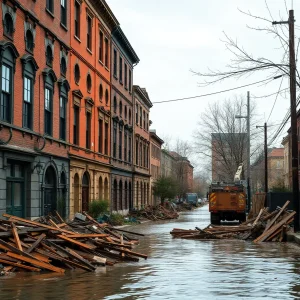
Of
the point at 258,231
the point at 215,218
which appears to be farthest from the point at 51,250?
the point at 215,218

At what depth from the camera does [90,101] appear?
35.0 m

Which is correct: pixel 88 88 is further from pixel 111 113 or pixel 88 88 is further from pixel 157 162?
pixel 157 162

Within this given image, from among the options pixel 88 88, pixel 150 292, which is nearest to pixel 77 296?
pixel 150 292

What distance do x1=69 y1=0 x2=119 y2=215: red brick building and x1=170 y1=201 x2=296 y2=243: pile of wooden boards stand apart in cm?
973

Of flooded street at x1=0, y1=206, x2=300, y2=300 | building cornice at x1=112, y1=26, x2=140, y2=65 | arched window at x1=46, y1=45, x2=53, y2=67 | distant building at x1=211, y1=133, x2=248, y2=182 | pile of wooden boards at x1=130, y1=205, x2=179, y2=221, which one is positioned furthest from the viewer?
distant building at x1=211, y1=133, x2=248, y2=182

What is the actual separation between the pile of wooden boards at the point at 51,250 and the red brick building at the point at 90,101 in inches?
649

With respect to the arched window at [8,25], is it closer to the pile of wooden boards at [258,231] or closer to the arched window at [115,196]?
the pile of wooden boards at [258,231]

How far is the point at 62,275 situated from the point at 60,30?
19355mm

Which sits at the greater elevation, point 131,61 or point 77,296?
point 131,61

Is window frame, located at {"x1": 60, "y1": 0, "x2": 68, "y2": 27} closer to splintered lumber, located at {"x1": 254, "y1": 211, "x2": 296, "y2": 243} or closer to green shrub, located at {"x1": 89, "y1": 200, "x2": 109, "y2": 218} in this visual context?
green shrub, located at {"x1": 89, "y1": 200, "x2": 109, "y2": 218}

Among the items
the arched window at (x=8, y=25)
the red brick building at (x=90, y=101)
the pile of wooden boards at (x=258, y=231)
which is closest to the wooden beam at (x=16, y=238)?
the arched window at (x=8, y=25)

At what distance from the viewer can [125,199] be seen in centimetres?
4972

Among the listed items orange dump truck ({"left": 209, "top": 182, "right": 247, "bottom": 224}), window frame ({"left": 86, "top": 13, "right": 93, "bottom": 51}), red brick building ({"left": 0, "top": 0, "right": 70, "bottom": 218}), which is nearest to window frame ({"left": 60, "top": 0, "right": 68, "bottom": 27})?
red brick building ({"left": 0, "top": 0, "right": 70, "bottom": 218})

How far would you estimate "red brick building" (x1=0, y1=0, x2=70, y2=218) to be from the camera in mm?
21891
